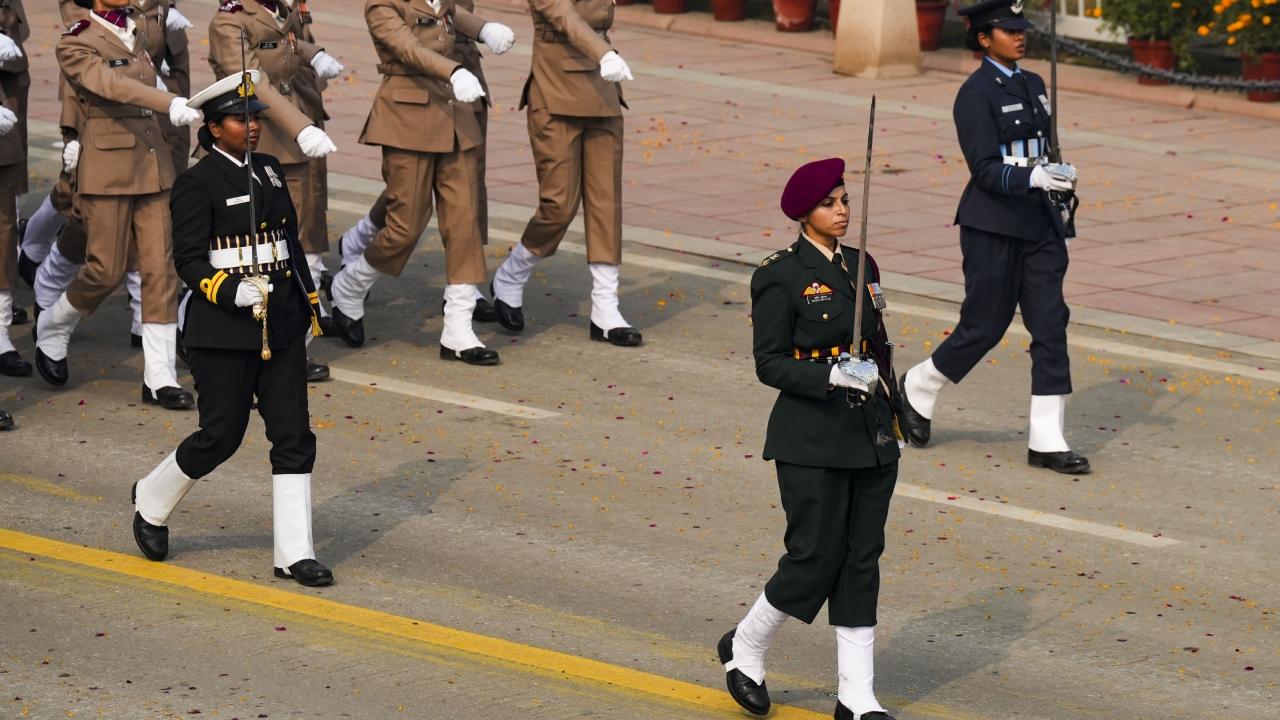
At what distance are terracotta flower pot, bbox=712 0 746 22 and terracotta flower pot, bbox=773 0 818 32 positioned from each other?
541 mm

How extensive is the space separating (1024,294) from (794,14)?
11.6m

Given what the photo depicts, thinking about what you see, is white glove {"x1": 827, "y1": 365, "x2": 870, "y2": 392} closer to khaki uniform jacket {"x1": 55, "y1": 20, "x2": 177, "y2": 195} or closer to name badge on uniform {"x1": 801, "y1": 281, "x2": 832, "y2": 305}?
name badge on uniform {"x1": 801, "y1": 281, "x2": 832, "y2": 305}

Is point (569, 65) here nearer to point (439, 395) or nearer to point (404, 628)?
point (439, 395)

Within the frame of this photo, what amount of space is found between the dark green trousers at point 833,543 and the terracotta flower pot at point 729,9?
15228mm

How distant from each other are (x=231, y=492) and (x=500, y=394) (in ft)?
6.35

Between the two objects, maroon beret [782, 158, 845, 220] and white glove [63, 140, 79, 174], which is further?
white glove [63, 140, 79, 174]

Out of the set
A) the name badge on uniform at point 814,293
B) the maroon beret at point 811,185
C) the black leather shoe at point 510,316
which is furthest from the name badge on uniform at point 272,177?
the black leather shoe at point 510,316

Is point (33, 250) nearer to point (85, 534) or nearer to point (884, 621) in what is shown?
point (85, 534)

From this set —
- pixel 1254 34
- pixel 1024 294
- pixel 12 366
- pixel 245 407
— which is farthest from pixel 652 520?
pixel 1254 34

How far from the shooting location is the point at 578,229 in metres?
14.4

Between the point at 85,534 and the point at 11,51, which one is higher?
the point at 11,51

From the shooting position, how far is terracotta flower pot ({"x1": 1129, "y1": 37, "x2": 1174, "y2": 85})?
18469 millimetres

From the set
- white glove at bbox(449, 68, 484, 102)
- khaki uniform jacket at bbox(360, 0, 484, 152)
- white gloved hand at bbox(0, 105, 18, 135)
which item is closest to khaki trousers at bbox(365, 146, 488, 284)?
khaki uniform jacket at bbox(360, 0, 484, 152)

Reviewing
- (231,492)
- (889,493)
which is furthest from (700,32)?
(889,493)
